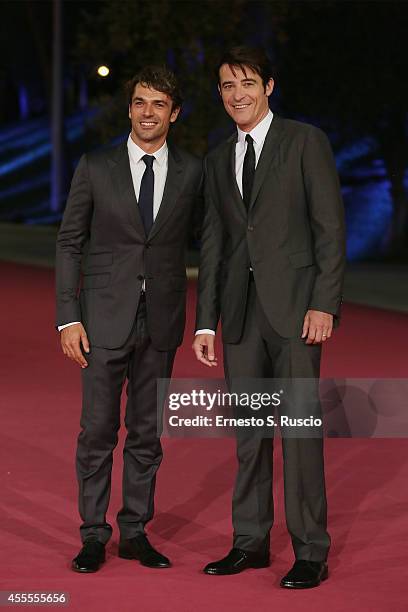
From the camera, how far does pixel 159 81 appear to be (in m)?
5.90

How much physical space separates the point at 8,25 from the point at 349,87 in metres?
30.7

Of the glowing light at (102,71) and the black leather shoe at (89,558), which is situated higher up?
the glowing light at (102,71)

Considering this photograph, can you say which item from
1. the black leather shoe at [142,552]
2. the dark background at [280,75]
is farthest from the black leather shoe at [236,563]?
the dark background at [280,75]

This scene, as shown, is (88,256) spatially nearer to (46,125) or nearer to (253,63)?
(253,63)

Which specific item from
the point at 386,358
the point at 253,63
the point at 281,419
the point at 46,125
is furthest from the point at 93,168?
the point at 46,125

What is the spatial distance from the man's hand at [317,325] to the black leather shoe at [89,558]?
1.25 meters

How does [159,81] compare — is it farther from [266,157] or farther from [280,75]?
[280,75]

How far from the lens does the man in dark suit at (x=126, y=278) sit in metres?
5.96

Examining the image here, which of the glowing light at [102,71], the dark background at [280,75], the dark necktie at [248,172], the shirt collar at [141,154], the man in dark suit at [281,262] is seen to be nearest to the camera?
the man in dark suit at [281,262]

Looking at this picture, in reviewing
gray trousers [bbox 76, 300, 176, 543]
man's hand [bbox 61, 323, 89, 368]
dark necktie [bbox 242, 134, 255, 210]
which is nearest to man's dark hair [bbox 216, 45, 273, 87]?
dark necktie [bbox 242, 134, 255, 210]

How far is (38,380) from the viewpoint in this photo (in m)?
10.8

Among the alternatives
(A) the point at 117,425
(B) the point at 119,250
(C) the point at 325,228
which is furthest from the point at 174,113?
(A) the point at 117,425

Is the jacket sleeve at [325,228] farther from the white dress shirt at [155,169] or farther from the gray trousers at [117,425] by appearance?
the gray trousers at [117,425]

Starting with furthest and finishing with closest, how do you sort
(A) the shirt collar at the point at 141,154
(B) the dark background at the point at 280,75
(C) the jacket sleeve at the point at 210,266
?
(B) the dark background at the point at 280,75, (A) the shirt collar at the point at 141,154, (C) the jacket sleeve at the point at 210,266
